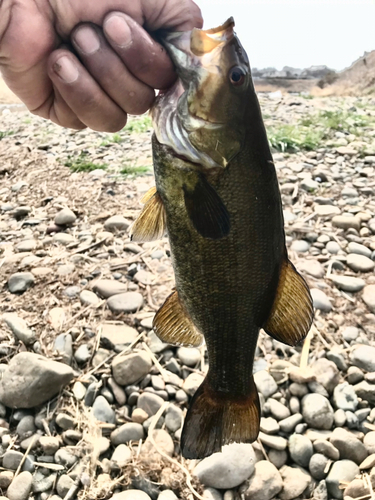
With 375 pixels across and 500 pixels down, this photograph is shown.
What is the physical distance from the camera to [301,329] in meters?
1.85

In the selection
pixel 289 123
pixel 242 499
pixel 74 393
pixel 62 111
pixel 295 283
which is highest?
pixel 62 111

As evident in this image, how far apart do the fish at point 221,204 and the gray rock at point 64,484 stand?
953mm

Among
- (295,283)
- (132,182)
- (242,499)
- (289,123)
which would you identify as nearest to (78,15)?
(295,283)

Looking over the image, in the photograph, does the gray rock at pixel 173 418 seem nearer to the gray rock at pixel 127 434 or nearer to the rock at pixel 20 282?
the gray rock at pixel 127 434

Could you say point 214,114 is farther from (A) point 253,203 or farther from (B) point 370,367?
(B) point 370,367

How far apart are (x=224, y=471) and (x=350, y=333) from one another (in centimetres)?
144

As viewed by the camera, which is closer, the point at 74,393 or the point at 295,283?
the point at 295,283

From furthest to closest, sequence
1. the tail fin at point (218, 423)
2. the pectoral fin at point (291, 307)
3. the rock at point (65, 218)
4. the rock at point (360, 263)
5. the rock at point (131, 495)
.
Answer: the rock at point (65, 218) < the rock at point (360, 263) < the rock at point (131, 495) < the tail fin at point (218, 423) < the pectoral fin at point (291, 307)

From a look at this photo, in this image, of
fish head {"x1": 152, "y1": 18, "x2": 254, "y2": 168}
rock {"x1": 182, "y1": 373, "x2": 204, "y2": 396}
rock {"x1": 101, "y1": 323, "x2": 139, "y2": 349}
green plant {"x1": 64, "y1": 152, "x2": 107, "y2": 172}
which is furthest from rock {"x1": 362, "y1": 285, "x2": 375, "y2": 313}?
green plant {"x1": 64, "y1": 152, "x2": 107, "y2": 172}

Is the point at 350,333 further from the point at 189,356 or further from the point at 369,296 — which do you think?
the point at 189,356

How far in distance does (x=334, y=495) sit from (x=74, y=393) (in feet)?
5.15

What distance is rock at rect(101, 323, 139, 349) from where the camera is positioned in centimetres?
343

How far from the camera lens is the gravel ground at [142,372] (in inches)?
105

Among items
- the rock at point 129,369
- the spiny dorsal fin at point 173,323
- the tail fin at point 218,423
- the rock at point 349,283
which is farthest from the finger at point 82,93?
the rock at point 349,283
